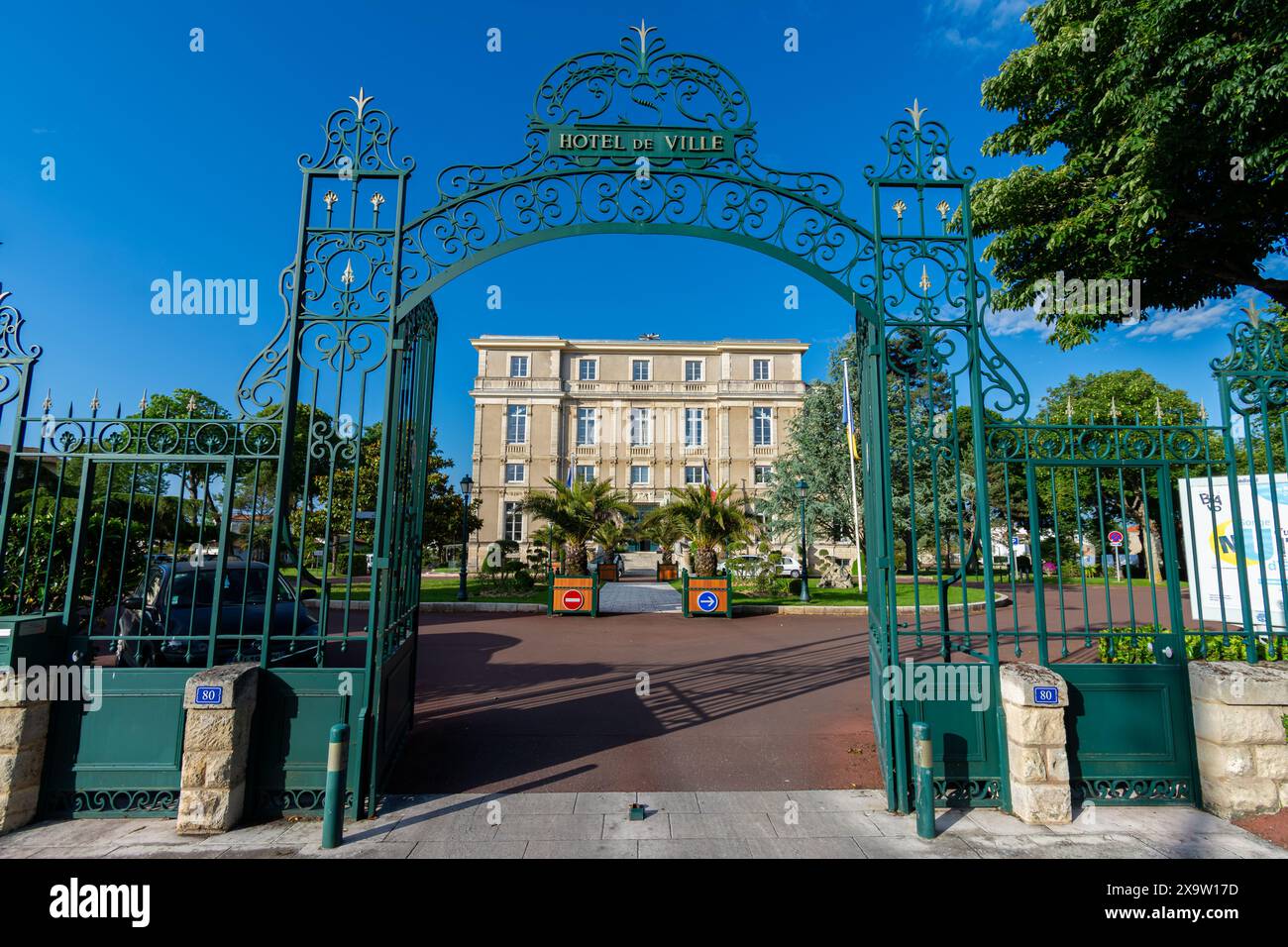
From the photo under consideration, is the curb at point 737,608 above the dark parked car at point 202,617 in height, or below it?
below

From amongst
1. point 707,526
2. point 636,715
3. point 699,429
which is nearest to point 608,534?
point 707,526

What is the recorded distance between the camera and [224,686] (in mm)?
4664

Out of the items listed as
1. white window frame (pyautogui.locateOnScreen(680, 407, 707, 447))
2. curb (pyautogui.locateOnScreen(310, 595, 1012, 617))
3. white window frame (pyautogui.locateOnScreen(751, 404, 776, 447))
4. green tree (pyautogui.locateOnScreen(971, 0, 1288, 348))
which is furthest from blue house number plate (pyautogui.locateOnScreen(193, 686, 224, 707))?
white window frame (pyautogui.locateOnScreen(751, 404, 776, 447))

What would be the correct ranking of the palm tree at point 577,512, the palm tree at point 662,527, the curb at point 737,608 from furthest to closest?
the palm tree at point 577,512 → the palm tree at point 662,527 → the curb at point 737,608

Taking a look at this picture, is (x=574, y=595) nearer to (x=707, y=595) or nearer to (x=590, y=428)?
(x=707, y=595)

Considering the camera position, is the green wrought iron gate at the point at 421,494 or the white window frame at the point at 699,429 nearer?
the green wrought iron gate at the point at 421,494

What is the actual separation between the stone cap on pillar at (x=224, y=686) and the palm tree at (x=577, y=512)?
54.2ft

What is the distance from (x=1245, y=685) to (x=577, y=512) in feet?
59.0

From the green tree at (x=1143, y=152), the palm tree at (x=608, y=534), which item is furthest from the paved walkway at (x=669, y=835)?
the palm tree at (x=608, y=534)

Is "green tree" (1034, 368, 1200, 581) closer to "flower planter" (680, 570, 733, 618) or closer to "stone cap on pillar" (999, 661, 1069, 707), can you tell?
"flower planter" (680, 570, 733, 618)

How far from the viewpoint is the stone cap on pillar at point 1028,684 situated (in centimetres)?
481

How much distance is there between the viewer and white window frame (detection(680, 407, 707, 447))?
40.6 m

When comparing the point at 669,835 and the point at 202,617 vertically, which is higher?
the point at 202,617

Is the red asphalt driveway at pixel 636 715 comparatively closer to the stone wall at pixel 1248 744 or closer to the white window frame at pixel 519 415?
the stone wall at pixel 1248 744
